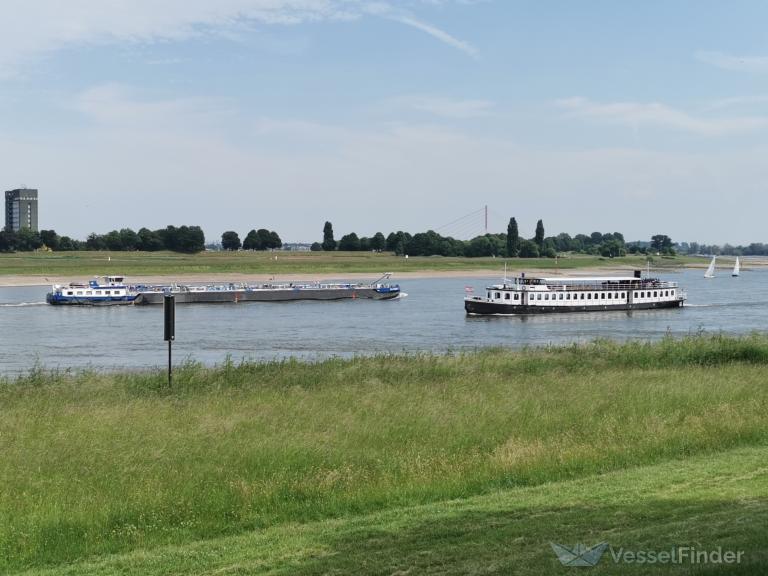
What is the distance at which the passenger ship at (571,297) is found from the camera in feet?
283

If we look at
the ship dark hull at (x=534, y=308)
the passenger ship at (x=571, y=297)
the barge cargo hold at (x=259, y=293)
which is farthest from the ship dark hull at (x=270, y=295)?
the ship dark hull at (x=534, y=308)

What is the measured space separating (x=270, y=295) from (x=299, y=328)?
36.6m

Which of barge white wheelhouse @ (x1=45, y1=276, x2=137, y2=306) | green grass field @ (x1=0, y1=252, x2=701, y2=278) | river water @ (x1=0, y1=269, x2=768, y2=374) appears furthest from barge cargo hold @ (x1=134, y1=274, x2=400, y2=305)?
green grass field @ (x1=0, y1=252, x2=701, y2=278)

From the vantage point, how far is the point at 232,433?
58.2 ft

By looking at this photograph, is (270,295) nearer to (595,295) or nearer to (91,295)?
(91,295)

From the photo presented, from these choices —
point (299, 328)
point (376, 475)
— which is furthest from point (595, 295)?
point (376, 475)

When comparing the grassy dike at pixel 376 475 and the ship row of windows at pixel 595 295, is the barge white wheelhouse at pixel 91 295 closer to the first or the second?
the ship row of windows at pixel 595 295

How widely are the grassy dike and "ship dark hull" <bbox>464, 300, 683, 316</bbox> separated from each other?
5844 cm

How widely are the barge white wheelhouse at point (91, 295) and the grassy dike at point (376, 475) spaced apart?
240 ft

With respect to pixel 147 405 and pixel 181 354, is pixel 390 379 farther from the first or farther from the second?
pixel 181 354

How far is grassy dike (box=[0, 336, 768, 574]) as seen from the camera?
35.2 ft

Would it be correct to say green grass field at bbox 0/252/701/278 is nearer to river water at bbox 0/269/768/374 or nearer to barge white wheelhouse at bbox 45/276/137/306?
river water at bbox 0/269/768/374

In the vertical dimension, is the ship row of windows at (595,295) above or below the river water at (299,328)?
above

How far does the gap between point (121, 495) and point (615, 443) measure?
8.90 metres
